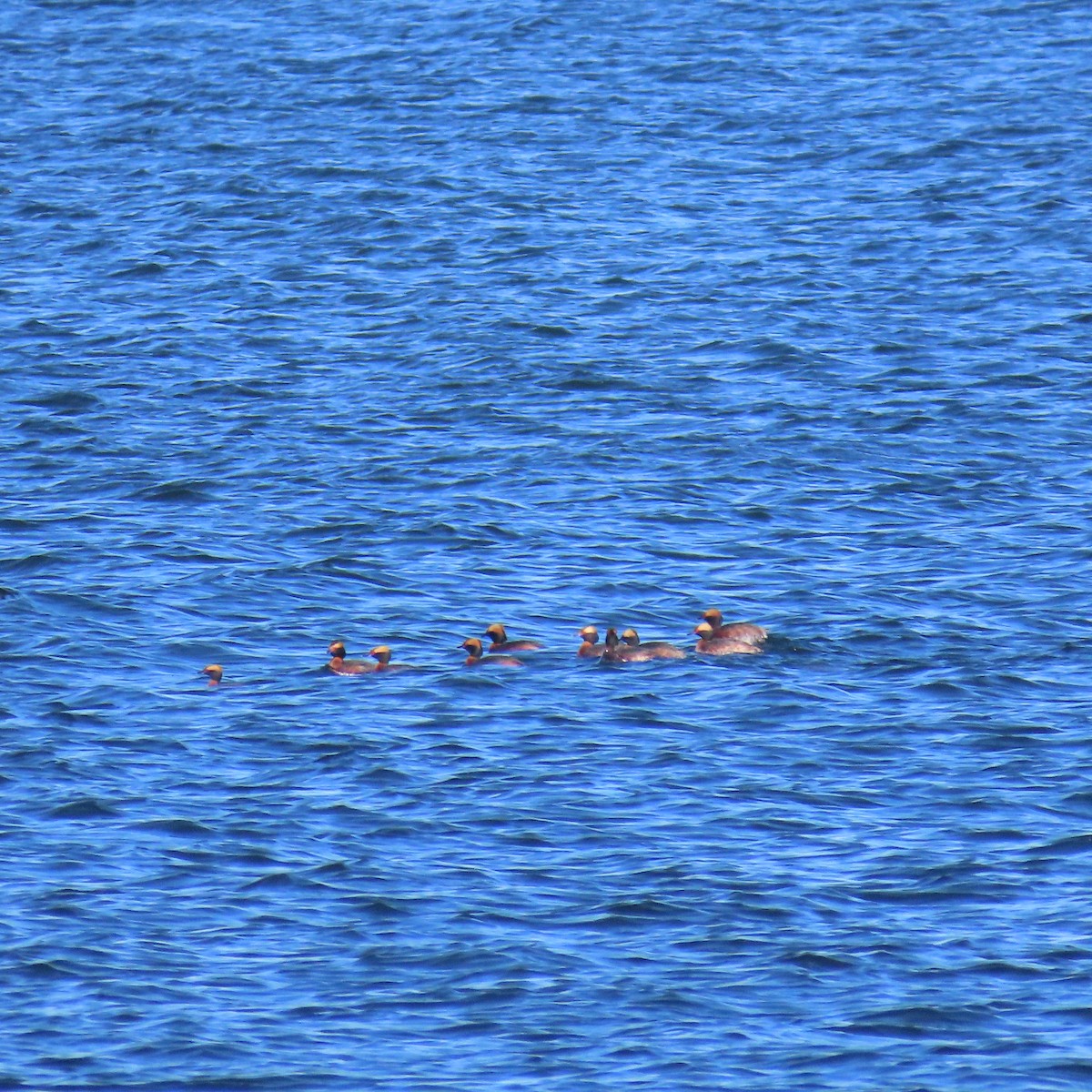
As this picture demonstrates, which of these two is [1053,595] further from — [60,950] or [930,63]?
[930,63]

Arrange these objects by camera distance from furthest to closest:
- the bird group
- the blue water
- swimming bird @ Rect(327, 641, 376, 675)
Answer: the bird group
swimming bird @ Rect(327, 641, 376, 675)
the blue water

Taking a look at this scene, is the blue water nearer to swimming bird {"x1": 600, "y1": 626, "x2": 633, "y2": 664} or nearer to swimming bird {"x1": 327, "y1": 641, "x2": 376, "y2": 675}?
swimming bird {"x1": 327, "y1": 641, "x2": 376, "y2": 675}

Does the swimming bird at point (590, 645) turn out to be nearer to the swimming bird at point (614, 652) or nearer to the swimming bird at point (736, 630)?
the swimming bird at point (614, 652)

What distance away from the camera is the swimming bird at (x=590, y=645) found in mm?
18594

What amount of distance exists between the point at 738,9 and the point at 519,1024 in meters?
37.3

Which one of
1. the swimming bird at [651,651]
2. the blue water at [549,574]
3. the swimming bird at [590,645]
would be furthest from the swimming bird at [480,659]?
the swimming bird at [651,651]

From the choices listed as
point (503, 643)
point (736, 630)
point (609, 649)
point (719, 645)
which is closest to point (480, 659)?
point (503, 643)

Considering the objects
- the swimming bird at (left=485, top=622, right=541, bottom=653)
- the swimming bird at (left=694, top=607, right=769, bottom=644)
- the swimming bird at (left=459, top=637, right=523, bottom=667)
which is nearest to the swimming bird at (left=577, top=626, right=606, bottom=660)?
the swimming bird at (left=485, top=622, right=541, bottom=653)

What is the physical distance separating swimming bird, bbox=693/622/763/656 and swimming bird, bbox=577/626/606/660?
31.3 inches

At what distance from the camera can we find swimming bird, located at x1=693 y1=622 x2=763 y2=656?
18484 mm

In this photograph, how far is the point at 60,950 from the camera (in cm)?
1369

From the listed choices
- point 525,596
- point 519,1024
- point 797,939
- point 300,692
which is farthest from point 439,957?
point 525,596

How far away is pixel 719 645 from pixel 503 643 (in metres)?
1.74

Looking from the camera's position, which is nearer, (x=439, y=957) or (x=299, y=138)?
(x=439, y=957)
